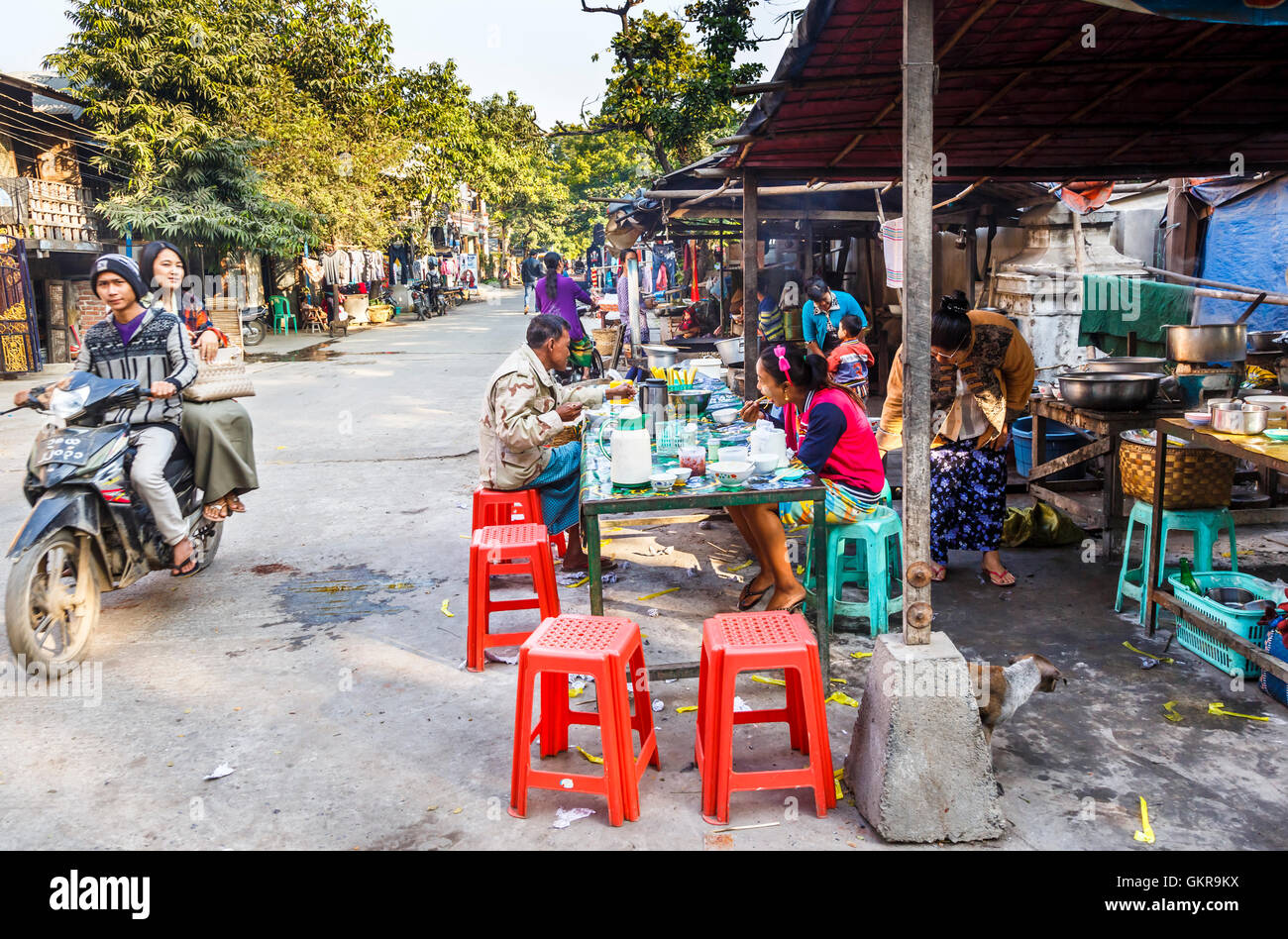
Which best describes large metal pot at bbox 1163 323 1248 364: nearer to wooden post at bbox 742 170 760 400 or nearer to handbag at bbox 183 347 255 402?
wooden post at bbox 742 170 760 400

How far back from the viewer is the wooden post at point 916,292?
3.20 meters

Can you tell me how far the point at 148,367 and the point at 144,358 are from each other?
6 centimetres

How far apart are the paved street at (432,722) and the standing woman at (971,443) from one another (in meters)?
0.29

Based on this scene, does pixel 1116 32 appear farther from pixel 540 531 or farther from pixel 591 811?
pixel 591 811

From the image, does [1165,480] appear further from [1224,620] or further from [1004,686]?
[1004,686]

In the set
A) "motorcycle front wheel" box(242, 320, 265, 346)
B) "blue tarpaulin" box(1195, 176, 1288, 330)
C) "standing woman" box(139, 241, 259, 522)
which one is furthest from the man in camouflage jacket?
"motorcycle front wheel" box(242, 320, 265, 346)

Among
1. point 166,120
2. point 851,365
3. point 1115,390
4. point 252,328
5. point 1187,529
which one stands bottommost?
point 1187,529

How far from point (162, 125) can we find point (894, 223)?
17.1 metres

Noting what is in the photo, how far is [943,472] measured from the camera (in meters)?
5.52

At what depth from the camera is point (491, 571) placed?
16.1ft

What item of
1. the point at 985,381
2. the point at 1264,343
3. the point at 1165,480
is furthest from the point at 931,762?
the point at 1264,343

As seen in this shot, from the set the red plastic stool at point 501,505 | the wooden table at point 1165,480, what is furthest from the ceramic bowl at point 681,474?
the wooden table at point 1165,480

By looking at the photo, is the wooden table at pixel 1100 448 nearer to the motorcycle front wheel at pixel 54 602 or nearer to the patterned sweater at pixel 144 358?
the patterned sweater at pixel 144 358
